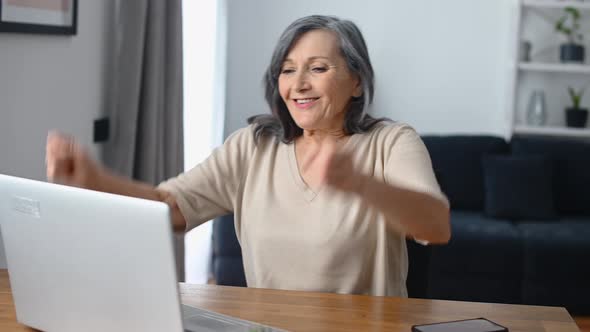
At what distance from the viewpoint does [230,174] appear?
223cm

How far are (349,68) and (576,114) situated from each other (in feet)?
11.2

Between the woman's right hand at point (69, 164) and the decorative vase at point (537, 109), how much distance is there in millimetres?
3741

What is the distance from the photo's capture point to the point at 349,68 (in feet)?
7.03

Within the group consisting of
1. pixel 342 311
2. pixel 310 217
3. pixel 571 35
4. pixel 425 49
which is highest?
pixel 571 35

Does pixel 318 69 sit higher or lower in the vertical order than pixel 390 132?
higher

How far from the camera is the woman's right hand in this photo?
6.04ft

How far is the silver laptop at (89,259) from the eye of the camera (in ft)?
4.47

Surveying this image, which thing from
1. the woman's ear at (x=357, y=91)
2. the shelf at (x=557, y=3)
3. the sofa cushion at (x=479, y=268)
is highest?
the shelf at (x=557, y=3)

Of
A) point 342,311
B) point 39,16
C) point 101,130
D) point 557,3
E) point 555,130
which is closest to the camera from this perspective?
point 342,311

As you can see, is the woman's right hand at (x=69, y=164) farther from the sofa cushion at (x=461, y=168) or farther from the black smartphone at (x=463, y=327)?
the sofa cushion at (x=461, y=168)

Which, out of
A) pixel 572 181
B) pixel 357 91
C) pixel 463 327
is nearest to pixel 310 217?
pixel 357 91

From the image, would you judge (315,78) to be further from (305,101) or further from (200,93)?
(200,93)

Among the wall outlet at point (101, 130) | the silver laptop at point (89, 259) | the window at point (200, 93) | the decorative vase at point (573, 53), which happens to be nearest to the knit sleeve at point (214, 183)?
the silver laptop at point (89, 259)

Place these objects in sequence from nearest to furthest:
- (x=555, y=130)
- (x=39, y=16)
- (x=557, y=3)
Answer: (x=39, y=16) < (x=557, y=3) < (x=555, y=130)
